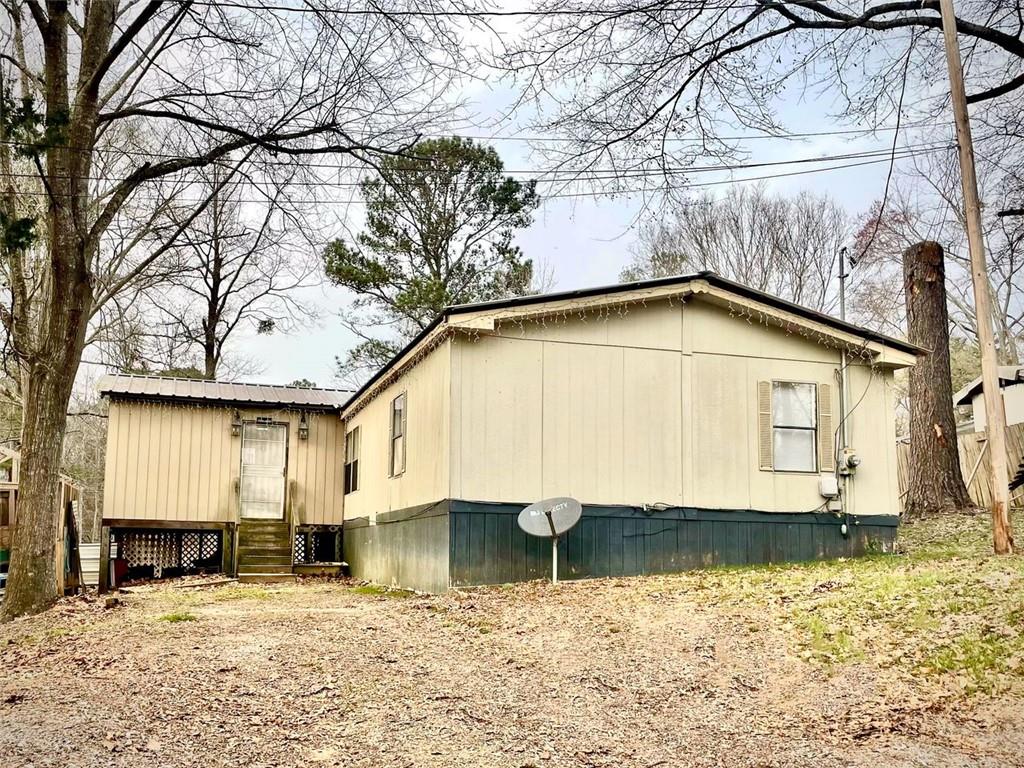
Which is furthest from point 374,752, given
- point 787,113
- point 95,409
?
point 95,409

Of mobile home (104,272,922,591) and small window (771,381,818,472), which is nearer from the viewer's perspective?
mobile home (104,272,922,591)

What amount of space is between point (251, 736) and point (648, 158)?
5912mm

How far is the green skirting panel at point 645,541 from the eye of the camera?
35.1ft

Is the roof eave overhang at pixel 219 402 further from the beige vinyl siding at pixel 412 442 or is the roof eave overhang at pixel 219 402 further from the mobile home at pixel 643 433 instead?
the mobile home at pixel 643 433

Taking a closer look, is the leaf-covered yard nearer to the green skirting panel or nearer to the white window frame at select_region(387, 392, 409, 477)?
the green skirting panel

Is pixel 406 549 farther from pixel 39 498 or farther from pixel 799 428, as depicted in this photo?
pixel 799 428

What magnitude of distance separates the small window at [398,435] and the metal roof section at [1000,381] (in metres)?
13.8

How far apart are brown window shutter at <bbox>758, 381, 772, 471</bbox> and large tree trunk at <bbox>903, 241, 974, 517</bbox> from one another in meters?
5.09

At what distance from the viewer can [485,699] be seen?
596 cm

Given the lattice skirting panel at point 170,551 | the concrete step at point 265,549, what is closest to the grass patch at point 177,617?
the concrete step at point 265,549

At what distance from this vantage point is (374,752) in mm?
4992

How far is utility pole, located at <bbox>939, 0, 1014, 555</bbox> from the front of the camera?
873cm

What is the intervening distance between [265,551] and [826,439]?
954cm

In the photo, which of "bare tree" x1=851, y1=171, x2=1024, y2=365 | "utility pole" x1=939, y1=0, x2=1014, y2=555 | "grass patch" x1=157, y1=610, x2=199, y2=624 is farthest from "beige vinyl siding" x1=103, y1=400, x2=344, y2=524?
"bare tree" x1=851, y1=171, x2=1024, y2=365
